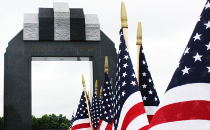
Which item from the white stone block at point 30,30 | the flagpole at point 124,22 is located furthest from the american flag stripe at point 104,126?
the white stone block at point 30,30

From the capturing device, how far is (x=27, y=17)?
20875 millimetres

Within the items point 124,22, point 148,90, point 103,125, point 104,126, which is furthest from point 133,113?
point 103,125

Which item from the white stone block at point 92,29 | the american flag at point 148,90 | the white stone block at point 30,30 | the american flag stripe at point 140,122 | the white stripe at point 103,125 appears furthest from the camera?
the white stone block at point 92,29

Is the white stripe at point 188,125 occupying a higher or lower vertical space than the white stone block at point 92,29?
lower

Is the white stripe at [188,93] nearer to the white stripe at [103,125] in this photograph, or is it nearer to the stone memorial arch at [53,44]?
the white stripe at [103,125]

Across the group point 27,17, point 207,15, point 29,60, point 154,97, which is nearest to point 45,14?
point 27,17

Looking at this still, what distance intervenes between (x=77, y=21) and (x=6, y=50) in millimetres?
4359

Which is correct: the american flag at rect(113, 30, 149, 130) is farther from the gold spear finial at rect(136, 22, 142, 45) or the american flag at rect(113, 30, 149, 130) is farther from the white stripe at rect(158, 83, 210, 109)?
the white stripe at rect(158, 83, 210, 109)

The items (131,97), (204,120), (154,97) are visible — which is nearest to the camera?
(204,120)

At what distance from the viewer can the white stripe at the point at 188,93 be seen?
2.65 metres

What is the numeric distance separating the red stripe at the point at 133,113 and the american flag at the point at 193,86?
190 centimetres

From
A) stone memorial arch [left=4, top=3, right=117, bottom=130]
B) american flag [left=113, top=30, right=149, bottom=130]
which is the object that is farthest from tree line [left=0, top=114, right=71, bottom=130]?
american flag [left=113, top=30, right=149, bottom=130]

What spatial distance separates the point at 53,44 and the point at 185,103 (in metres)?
18.5

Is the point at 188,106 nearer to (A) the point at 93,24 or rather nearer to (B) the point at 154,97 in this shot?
(B) the point at 154,97
